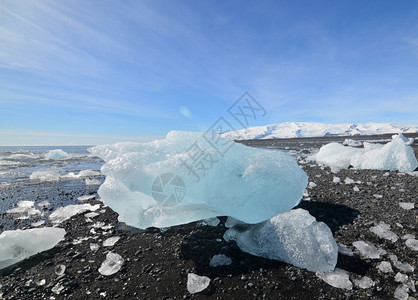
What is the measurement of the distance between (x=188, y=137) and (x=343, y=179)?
4.55 meters

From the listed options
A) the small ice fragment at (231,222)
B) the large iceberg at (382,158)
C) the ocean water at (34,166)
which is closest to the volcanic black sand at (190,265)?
the small ice fragment at (231,222)

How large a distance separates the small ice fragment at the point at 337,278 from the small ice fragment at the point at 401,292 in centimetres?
34

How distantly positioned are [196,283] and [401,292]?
6.03 ft

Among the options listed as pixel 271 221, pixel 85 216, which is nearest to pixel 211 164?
pixel 271 221

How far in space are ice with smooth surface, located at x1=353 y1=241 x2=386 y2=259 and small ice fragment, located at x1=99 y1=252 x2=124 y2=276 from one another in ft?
9.20

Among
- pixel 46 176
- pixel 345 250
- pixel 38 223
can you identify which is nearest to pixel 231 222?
pixel 345 250

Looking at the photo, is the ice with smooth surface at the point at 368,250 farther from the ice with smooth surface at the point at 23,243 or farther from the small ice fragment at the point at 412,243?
the ice with smooth surface at the point at 23,243

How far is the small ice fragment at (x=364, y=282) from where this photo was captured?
2002mm

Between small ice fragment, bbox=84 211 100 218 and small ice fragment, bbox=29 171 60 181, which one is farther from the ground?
small ice fragment, bbox=84 211 100 218

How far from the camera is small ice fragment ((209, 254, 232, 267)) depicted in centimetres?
241

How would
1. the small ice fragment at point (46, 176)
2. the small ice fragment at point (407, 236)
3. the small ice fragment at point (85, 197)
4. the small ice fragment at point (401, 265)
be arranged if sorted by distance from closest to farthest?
1. the small ice fragment at point (401, 265)
2. the small ice fragment at point (407, 236)
3. the small ice fragment at point (85, 197)
4. the small ice fragment at point (46, 176)

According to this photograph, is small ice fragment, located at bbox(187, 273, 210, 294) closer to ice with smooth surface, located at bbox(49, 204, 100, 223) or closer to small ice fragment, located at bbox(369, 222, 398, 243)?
small ice fragment, located at bbox(369, 222, 398, 243)

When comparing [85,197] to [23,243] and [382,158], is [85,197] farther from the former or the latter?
[382,158]

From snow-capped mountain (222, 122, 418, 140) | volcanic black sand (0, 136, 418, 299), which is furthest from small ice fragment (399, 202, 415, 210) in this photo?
snow-capped mountain (222, 122, 418, 140)
